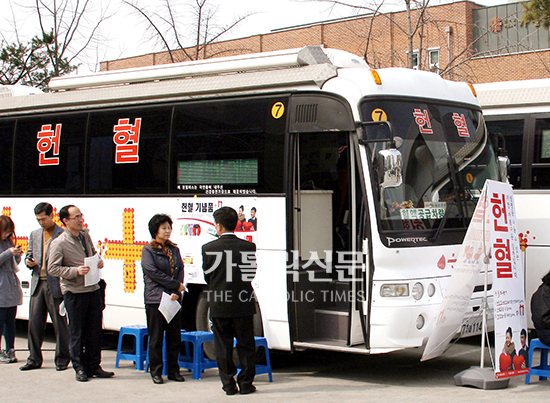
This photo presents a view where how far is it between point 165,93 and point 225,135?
1.28 m

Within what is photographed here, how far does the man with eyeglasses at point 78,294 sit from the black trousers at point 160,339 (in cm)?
71

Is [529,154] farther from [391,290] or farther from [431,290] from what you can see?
[391,290]

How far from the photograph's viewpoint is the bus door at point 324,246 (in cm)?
838

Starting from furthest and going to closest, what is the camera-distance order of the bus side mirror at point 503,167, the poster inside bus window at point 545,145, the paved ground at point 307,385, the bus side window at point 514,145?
1. the bus side window at point 514,145
2. the poster inside bus window at point 545,145
3. the bus side mirror at point 503,167
4. the paved ground at point 307,385

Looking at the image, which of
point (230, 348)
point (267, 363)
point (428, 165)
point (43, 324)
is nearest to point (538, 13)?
point (428, 165)

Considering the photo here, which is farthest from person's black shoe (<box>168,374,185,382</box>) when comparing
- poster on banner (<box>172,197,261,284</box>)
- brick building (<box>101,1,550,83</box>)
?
brick building (<box>101,1,550,83</box>)

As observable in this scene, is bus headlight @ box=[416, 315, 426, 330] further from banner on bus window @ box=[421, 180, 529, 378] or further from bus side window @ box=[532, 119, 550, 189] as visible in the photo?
bus side window @ box=[532, 119, 550, 189]

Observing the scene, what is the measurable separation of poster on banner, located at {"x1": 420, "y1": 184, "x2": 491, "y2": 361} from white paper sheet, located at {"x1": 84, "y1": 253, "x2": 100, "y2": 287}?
3.74m

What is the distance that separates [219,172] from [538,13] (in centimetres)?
1044

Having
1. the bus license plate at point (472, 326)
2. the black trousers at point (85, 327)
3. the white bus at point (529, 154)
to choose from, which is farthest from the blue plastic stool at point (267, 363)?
the white bus at point (529, 154)

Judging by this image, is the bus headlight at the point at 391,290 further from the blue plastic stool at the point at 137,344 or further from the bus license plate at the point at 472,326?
the blue plastic stool at the point at 137,344

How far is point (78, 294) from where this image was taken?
8516 millimetres

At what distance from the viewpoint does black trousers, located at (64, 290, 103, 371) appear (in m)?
8.52

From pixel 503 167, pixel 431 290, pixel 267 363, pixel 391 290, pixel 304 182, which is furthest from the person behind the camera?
pixel 503 167
